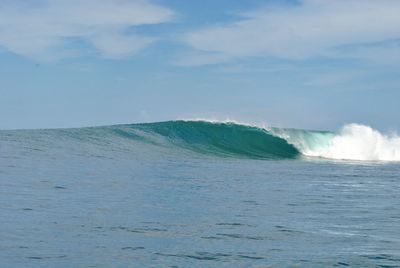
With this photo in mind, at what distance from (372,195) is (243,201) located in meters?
3.21

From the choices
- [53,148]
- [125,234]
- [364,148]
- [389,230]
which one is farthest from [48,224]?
[364,148]

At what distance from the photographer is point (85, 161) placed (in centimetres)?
2008

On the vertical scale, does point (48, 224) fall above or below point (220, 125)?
below

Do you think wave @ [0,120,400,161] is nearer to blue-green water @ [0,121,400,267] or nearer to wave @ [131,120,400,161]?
wave @ [131,120,400,161]

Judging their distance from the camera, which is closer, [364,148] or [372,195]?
[372,195]

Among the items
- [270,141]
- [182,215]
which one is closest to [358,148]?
[270,141]

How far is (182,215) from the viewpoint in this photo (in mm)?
10742

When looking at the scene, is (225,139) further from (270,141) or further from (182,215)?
(182,215)

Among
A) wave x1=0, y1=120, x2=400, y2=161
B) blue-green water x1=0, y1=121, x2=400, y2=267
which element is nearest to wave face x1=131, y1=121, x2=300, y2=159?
wave x1=0, y1=120, x2=400, y2=161

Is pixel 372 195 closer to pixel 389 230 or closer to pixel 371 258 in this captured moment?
pixel 389 230

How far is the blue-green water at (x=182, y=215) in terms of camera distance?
773cm

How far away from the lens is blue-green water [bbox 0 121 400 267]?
7734 mm

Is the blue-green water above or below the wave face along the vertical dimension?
below

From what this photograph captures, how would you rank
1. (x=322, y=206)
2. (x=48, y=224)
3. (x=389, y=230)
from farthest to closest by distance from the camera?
1. (x=322, y=206)
2. (x=389, y=230)
3. (x=48, y=224)
